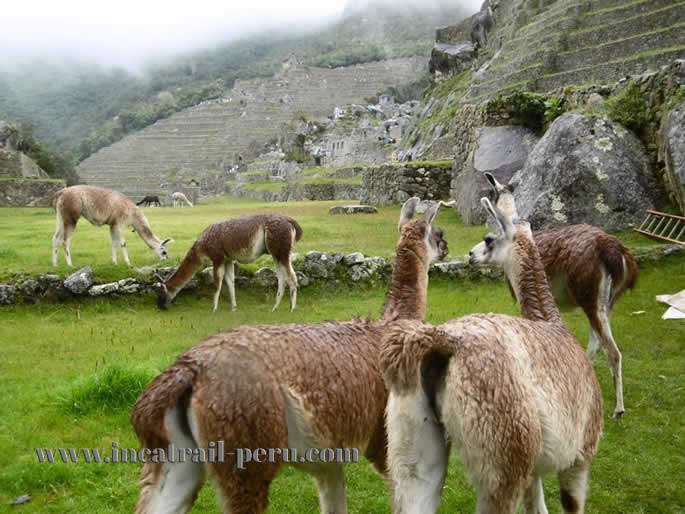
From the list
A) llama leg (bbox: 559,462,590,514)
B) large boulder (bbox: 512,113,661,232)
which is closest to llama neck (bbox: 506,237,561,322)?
llama leg (bbox: 559,462,590,514)

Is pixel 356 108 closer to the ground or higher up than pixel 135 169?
higher up

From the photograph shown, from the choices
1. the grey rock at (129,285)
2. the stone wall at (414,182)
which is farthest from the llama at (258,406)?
the stone wall at (414,182)

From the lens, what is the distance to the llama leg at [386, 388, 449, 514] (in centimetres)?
213

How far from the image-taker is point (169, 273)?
899 cm

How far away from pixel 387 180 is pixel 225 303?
11.7 meters

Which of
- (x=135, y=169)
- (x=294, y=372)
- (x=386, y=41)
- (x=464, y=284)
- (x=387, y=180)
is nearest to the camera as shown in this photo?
(x=294, y=372)

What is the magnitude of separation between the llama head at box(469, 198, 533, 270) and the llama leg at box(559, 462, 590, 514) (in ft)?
4.68

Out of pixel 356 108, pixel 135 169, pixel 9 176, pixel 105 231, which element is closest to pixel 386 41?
pixel 356 108

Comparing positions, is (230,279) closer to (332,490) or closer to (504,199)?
(504,199)

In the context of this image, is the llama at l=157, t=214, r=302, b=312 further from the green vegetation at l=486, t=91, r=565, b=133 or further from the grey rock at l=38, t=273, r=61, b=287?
the green vegetation at l=486, t=91, r=565, b=133

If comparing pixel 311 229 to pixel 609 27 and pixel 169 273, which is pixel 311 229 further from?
pixel 609 27

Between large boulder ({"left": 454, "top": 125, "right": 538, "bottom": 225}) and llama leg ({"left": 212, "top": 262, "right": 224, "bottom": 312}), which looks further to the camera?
large boulder ({"left": 454, "top": 125, "right": 538, "bottom": 225})

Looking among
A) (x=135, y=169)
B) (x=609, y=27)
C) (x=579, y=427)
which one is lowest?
(x=135, y=169)

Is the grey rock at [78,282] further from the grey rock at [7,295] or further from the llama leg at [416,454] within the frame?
the llama leg at [416,454]
